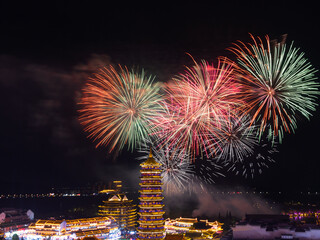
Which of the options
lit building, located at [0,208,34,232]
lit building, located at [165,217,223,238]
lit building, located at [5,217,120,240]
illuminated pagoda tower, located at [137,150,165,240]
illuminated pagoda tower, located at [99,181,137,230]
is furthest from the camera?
illuminated pagoda tower, located at [99,181,137,230]

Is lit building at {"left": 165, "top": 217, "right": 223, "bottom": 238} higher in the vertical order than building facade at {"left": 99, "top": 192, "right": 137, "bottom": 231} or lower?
lower

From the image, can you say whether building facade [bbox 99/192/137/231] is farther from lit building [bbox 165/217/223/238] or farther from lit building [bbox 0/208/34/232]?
lit building [bbox 0/208/34/232]

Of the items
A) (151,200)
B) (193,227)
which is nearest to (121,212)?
(193,227)

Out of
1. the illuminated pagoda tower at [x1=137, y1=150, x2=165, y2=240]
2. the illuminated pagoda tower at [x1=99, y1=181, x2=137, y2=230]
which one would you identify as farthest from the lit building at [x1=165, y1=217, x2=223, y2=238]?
the illuminated pagoda tower at [x1=137, y1=150, x2=165, y2=240]

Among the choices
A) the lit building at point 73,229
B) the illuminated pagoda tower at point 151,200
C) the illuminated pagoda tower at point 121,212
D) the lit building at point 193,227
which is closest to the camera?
the illuminated pagoda tower at point 151,200

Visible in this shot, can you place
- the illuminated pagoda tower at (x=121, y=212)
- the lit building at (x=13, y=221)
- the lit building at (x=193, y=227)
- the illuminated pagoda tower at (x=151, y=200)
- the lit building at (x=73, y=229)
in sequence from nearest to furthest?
the illuminated pagoda tower at (x=151, y=200)
the lit building at (x=193, y=227)
the lit building at (x=73, y=229)
the lit building at (x=13, y=221)
the illuminated pagoda tower at (x=121, y=212)

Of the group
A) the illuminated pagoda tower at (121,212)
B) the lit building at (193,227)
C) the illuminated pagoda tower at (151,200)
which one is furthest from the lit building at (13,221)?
the illuminated pagoda tower at (151,200)

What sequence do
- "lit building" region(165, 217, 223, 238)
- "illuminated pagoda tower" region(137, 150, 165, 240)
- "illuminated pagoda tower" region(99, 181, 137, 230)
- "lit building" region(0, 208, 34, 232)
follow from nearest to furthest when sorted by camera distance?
"illuminated pagoda tower" region(137, 150, 165, 240) < "lit building" region(165, 217, 223, 238) < "lit building" region(0, 208, 34, 232) < "illuminated pagoda tower" region(99, 181, 137, 230)

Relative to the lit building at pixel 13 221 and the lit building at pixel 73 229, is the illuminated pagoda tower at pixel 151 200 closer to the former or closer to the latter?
the lit building at pixel 73 229
